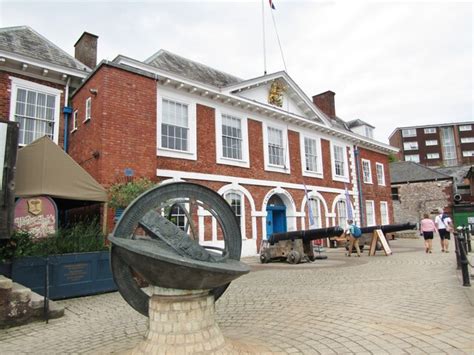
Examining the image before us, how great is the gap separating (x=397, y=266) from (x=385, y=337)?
7.30 metres

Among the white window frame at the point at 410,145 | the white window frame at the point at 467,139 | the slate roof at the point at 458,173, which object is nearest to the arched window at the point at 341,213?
the slate roof at the point at 458,173

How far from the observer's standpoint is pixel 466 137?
67.1 meters

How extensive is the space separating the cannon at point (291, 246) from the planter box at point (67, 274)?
6.31 meters

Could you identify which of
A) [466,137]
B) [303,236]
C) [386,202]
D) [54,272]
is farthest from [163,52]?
[466,137]

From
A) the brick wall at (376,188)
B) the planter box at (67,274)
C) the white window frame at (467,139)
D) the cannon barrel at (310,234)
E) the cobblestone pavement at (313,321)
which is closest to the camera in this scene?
the cobblestone pavement at (313,321)

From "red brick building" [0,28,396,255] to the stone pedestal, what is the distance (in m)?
7.21

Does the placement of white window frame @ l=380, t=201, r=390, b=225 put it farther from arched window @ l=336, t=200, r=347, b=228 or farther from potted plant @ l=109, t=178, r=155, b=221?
potted plant @ l=109, t=178, r=155, b=221

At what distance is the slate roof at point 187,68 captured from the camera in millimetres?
14669

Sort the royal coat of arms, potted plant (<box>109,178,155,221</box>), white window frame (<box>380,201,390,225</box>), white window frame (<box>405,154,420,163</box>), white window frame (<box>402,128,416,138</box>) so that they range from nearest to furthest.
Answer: potted plant (<box>109,178,155,221</box>) → the royal coat of arms → white window frame (<box>380,201,390,225</box>) → white window frame (<box>405,154,420,163</box>) → white window frame (<box>402,128,416,138</box>)

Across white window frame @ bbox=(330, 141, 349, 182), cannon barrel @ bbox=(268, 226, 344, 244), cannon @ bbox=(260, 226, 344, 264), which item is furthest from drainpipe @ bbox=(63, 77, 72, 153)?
white window frame @ bbox=(330, 141, 349, 182)

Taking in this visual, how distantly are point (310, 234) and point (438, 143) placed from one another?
68.7 m

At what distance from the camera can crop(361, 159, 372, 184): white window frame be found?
75.7ft

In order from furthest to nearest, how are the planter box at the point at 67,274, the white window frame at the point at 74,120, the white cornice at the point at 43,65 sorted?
the white window frame at the point at 74,120 → the white cornice at the point at 43,65 → the planter box at the point at 67,274

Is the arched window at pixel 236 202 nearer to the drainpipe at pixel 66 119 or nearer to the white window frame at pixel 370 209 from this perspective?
the drainpipe at pixel 66 119
